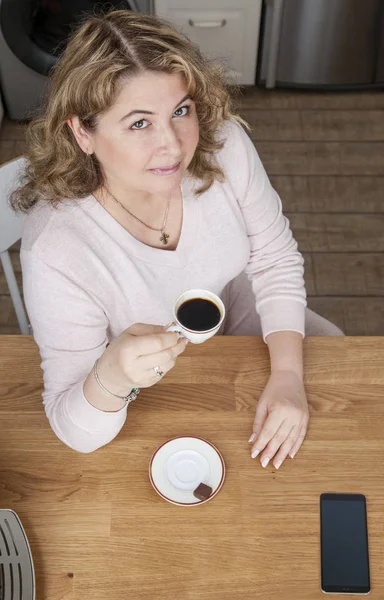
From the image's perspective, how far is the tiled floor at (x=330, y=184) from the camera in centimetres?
256

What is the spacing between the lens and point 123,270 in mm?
1407

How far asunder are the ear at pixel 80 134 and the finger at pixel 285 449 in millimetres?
655

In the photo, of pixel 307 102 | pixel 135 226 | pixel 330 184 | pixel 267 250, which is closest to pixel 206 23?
pixel 307 102

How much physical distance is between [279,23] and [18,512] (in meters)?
2.42

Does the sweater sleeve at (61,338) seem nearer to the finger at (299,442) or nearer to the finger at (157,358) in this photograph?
the finger at (157,358)

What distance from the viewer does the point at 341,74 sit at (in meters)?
3.16

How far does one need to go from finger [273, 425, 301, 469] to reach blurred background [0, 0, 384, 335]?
123 centimetres

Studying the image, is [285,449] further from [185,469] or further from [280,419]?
[185,469]

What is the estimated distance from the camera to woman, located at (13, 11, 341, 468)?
1.23m

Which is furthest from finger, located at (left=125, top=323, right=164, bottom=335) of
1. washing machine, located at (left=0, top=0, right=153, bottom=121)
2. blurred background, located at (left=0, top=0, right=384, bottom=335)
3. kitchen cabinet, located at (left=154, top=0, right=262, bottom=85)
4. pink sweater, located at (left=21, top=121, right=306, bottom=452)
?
kitchen cabinet, located at (left=154, top=0, right=262, bottom=85)

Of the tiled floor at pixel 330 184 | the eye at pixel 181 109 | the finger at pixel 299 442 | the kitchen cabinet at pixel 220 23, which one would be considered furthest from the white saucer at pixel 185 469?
the kitchen cabinet at pixel 220 23

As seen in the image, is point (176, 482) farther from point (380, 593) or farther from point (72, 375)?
point (380, 593)

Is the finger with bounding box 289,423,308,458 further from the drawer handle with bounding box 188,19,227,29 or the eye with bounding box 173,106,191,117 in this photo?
the drawer handle with bounding box 188,19,227,29

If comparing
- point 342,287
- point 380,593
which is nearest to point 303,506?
point 380,593
